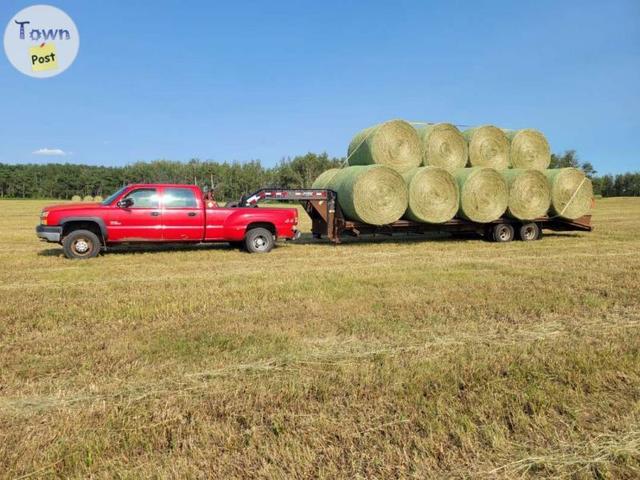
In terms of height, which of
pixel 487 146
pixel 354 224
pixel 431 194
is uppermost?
pixel 487 146

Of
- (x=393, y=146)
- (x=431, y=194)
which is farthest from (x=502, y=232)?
(x=393, y=146)

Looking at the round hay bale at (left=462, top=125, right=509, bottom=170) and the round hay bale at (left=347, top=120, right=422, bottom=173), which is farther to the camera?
the round hay bale at (left=462, top=125, right=509, bottom=170)

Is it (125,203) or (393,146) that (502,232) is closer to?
(393,146)

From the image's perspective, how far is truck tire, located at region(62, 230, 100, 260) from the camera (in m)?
9.64

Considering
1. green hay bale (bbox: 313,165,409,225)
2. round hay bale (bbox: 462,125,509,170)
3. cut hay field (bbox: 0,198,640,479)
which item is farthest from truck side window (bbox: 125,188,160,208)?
round hay bale (bbox: 462,125,509,170)

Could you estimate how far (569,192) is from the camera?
528 inches

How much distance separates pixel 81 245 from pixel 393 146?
307 inches

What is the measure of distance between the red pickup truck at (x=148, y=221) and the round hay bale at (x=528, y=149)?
7.71m

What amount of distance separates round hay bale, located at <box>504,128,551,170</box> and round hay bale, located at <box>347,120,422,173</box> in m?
3.28

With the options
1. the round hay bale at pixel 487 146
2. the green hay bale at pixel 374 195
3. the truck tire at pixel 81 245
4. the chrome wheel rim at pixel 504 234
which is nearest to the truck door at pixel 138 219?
the truck tire at pixel 81 245

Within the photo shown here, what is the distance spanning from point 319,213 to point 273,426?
9339 mm

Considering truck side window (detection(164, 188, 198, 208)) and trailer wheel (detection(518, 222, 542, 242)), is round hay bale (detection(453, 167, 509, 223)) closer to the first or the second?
trailer wheel (detection(518, 222, 542, 242))

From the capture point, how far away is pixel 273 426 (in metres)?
2.77

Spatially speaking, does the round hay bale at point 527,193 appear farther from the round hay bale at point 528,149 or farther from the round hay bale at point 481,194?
the round hay bale at point 528,149
